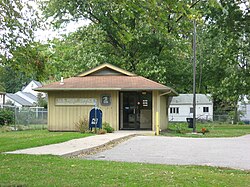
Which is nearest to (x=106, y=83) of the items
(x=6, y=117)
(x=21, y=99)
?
(x=6, y=117)

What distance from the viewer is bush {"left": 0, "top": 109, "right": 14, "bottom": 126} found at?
1062 inches

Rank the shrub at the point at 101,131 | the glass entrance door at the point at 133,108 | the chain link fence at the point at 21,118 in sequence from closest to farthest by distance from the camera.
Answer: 1. the shrub at the point at 101,131
2. the glass entrance door at the point at 133,108
3. the chain link fence at the point at 21,118

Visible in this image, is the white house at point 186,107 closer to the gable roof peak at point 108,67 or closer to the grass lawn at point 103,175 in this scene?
the gable roof peak at point 108,67

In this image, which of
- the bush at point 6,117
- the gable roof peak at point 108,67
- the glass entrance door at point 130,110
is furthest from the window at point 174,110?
the glass entrance door at point 130,110

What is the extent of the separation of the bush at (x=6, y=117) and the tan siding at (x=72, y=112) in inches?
203

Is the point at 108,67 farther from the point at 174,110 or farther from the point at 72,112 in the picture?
the point at 174,110

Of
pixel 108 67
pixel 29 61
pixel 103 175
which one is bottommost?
pixel 103 175

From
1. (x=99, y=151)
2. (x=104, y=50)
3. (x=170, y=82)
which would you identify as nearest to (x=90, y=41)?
(x=104, y=50)

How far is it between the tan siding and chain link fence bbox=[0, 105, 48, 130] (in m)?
2.68

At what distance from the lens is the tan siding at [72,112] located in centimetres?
2281

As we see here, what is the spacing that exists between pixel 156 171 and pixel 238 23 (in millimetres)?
20287

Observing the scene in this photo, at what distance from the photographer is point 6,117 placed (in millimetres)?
27281

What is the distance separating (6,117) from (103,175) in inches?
833

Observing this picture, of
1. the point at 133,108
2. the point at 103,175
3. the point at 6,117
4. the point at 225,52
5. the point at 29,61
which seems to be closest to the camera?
the point at 103,175
